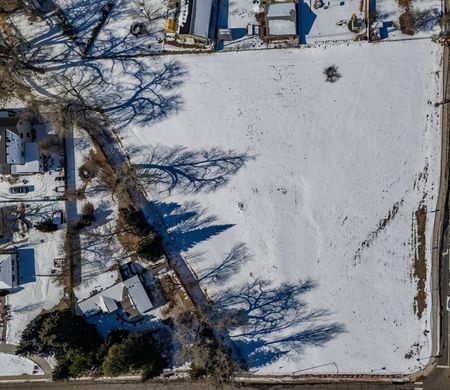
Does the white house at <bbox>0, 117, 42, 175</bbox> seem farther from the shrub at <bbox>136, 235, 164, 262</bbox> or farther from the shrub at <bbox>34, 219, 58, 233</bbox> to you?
the shrub at <bbox>136, 235, 164, 262</bbox>

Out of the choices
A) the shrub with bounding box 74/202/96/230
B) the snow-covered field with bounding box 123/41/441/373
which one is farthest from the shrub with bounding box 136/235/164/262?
the shrub with bounding box 74/202/96/230

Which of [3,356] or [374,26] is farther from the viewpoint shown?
[3,356]

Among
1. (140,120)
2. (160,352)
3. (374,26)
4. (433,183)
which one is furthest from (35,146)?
(433,183)

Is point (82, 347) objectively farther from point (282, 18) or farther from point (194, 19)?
point (282, 18)

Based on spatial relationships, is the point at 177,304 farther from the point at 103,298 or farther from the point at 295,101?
the point at 295,101

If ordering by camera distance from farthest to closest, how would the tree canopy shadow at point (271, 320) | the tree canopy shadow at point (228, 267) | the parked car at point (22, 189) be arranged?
1. the parked car at point (22, 189)
2. the tree canopy shadow at point (228, 267)
3. the tree canopy shadow at point (271, 320)

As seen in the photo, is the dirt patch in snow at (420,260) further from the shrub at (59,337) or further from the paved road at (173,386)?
the shrub at (59,337)

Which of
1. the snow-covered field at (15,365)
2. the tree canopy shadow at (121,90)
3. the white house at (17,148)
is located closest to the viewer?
the white house at (17,148)

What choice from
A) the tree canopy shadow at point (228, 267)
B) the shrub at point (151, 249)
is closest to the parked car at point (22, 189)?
the shrub at point (151, 249)
